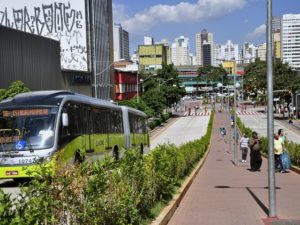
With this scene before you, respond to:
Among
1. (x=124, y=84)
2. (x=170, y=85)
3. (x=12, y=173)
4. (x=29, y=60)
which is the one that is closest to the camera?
(x=12, y=173)

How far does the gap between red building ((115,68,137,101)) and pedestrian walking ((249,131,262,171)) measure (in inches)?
2830

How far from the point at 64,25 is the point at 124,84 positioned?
89.7 ft

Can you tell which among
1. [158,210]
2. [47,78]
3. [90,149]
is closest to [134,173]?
[158,210]

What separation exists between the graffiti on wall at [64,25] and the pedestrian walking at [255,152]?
177ft

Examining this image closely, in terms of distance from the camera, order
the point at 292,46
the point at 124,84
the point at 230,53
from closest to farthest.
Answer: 1. the point at 230,53
2. the point at 124,84
3. the point at 292,46

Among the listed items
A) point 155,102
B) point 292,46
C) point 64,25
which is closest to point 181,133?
point 155,102

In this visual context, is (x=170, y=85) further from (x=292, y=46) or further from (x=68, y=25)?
(x=292, y=46)

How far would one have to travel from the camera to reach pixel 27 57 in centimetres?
4516

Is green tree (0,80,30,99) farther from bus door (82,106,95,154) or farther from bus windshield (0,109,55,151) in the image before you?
bus windshield (0,109,55,151)

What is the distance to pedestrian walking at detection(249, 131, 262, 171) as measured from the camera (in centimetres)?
2168

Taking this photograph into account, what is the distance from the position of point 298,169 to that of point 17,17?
207 feet

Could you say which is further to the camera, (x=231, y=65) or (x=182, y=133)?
(x=182, y=133)

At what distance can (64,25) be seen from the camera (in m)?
74.4

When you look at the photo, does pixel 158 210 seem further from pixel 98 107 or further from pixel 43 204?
pixel 98 107
